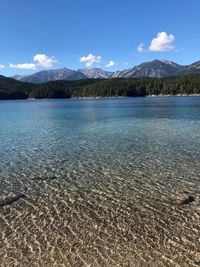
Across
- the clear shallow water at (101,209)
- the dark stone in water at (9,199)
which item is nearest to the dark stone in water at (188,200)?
the clear shallow water at (101,209)

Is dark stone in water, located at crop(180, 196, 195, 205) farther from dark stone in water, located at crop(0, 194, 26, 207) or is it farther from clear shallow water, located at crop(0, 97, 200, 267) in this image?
dark stone in water, located at crop(0, 194, 26, 207)

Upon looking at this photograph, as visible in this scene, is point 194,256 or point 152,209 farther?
point 152,209

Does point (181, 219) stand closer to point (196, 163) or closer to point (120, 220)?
point (120, 220)

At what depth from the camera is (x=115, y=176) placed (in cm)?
1962

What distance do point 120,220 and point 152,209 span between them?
1827 millimetres

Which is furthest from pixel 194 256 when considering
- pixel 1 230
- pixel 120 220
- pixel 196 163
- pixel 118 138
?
pixel 118 138

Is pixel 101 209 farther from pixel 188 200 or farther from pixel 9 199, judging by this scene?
pixel 9 199

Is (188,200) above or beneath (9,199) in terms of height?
above

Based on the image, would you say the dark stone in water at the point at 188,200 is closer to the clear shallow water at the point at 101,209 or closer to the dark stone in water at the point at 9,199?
the clear shallow water at the point at 101,209

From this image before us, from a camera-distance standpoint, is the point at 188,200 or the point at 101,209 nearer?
the point at 101,209

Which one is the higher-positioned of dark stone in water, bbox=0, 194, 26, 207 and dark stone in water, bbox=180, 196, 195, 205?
dark stone in water, bbox=180, 196, 195, 205

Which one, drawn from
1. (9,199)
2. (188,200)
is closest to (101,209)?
(188,200)

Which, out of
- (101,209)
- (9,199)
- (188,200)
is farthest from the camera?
(9,199)

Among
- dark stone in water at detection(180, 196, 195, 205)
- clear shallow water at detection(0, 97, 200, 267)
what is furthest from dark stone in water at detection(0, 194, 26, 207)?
dark stone in water at detection(180, 196, 195, 205)
